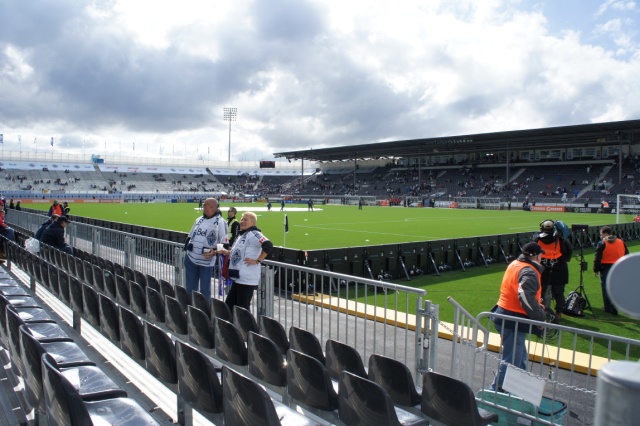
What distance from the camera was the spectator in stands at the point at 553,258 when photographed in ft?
27.7

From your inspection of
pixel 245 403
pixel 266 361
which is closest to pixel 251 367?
pixel 266 361

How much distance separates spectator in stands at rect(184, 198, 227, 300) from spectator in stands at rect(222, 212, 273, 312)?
3.59 feet

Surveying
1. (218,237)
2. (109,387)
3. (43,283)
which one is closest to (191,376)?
(109,387)

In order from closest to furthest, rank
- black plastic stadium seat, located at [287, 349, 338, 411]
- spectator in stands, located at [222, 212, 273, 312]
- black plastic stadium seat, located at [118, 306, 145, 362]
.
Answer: black plastic stadium seat, located at [287, 349, 338, 411] → black plastic stadium seat, located at [118, 306, 145, 362] → spectator in stands, located at [222, 212, 273, 312]

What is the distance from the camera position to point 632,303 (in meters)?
1.05

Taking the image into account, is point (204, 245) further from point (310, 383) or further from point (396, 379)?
point (396, 379)

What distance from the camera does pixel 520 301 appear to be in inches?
210

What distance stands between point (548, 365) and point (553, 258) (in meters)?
2.75

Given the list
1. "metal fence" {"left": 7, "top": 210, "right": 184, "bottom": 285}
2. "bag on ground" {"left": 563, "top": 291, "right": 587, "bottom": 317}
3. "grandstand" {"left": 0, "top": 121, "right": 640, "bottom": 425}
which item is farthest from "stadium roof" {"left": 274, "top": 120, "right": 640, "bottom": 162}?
"metal fence" {"left": 7, "top": 210, "right": 184, "bottom": 285}

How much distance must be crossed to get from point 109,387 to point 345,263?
29.0ft

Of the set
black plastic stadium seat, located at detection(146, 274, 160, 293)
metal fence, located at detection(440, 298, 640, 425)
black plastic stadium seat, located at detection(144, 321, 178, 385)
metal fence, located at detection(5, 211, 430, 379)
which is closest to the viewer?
black plastic stadium seat, located at detection(144, 321, 178, 385)

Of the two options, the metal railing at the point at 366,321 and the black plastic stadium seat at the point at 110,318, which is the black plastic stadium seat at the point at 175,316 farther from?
the metal railing at the point at 366,321

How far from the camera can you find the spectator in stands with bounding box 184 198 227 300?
7383mm

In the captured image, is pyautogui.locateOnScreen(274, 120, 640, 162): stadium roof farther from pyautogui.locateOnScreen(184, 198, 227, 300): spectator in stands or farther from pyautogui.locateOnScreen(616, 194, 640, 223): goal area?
pyautogui.locateOnScreen(184, 198, 227, 300): spectator in stands
